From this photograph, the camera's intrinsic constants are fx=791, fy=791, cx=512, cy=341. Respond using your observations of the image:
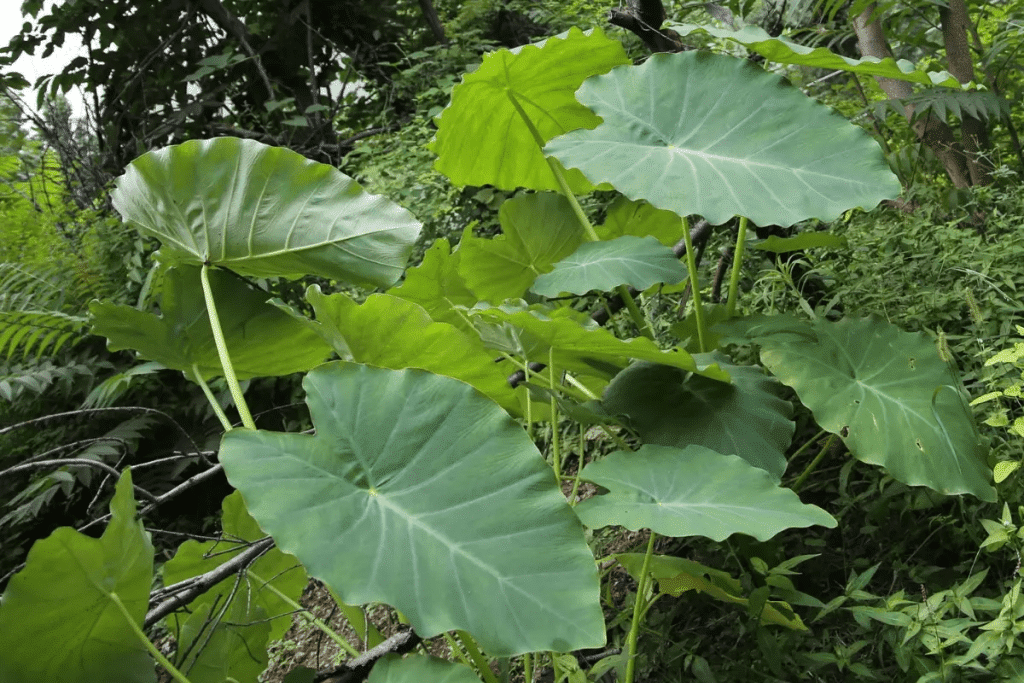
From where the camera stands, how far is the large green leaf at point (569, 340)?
1.03 m

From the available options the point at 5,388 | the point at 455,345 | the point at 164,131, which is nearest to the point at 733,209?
the point at 455,345

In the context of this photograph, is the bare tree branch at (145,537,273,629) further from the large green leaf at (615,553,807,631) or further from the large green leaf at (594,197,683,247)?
the large green leaf at (594,197,683,247)

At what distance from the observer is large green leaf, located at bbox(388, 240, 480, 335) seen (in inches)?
54.8

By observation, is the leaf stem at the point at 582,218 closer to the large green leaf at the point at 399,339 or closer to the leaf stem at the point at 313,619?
the large green leaf at the point at 399,339

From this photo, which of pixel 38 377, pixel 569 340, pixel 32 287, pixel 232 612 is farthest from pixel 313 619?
pixel 32 287

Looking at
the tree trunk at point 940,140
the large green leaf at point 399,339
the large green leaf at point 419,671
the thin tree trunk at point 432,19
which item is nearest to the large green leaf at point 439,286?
the large green leaf at point 399,339

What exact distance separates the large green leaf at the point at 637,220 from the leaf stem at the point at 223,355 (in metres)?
0.74

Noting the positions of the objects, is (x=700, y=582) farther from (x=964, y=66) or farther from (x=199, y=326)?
(x=964, y=66)

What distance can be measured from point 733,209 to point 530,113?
0.73 m

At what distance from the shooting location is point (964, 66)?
2.15 metres

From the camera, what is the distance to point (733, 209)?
1061mm

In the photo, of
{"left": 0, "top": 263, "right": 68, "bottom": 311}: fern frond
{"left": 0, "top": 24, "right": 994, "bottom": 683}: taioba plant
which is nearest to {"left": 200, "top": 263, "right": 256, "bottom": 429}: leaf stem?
{"left": 0, "top": 24, "right": 994, "bottom": 683}: taioba plant

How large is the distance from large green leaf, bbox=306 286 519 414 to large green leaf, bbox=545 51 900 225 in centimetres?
31

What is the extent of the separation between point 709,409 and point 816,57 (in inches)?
21.5
